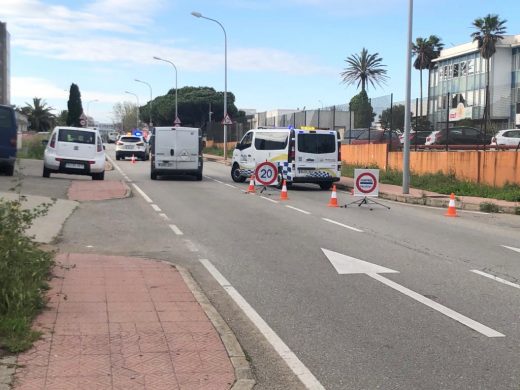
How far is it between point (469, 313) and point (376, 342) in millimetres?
1461

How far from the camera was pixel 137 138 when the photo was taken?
42.5 meters

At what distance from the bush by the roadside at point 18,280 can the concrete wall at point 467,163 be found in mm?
16327

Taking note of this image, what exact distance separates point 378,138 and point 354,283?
76.4 ft

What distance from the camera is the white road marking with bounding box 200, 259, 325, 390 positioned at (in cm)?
432

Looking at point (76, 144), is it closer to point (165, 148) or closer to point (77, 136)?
point (77, 136)

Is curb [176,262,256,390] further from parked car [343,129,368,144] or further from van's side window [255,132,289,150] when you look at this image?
parked car [343,129,368,144]

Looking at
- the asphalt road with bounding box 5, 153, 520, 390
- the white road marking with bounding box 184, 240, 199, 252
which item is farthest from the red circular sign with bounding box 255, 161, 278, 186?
the white road marking with bounding box 184, 240, 199, 252

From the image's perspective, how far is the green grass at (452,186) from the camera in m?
18.3

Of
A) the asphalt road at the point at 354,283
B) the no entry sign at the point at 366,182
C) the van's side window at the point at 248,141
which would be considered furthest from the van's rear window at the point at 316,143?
the asphalt road at the point at 354,283

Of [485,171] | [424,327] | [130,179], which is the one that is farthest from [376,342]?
[130,179]

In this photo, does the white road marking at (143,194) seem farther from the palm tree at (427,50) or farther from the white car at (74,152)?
the palm tree at (427,50)

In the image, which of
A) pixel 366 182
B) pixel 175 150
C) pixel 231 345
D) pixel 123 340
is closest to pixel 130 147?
Result: pixel 175 150

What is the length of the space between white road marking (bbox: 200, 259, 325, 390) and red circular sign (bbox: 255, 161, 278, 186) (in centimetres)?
1199

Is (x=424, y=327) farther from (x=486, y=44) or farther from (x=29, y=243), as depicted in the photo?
(x=486, y=44)
